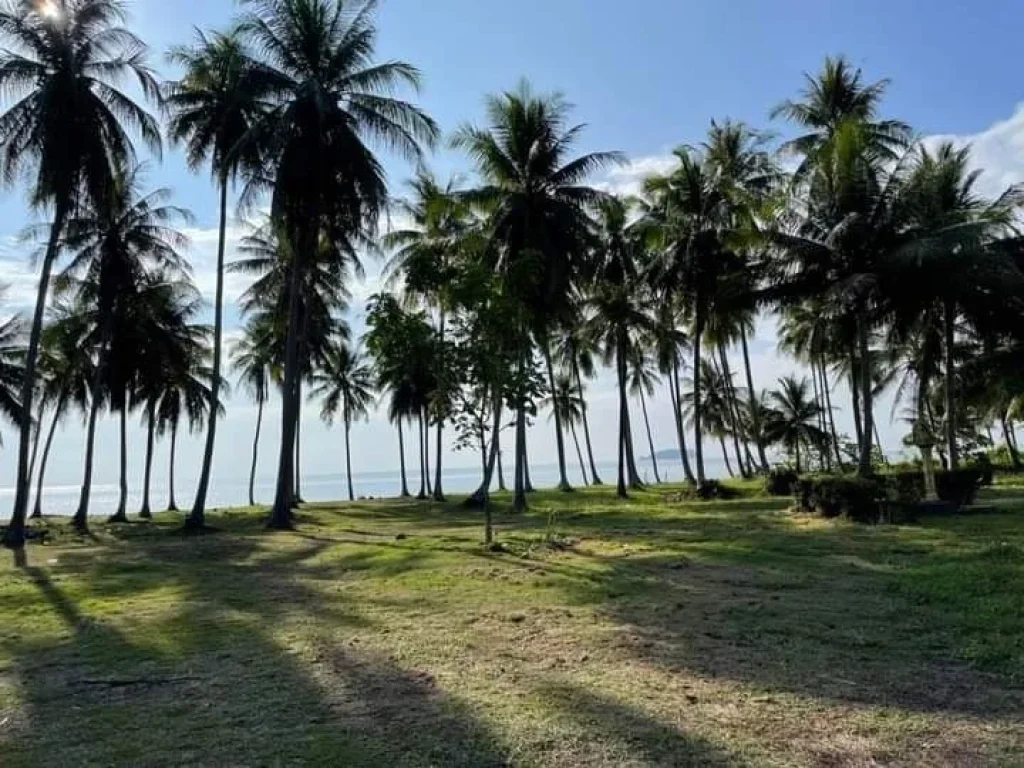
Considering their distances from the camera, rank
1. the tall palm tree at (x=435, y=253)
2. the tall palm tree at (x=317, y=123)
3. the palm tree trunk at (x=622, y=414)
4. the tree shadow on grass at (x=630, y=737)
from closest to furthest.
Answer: the tree shadow on grass at (x=630, y=737) → the tall palm tree at (x=435, y=253) → the tall palm tree at (x=317, y=123) → the palm tree trunk at (x=622, y=414)

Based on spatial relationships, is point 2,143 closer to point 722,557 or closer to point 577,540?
point 577,540

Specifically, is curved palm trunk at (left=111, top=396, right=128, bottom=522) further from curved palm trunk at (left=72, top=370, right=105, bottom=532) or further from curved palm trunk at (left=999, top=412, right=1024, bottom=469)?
curved palm trunk at (left=999, top=412, right=1024, bottom=469)

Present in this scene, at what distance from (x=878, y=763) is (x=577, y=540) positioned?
9.79 metres

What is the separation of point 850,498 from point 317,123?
1477 cm

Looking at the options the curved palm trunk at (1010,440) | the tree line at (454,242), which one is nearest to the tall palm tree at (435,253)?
the tree line at (454,242)

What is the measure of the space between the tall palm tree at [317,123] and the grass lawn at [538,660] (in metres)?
10.8

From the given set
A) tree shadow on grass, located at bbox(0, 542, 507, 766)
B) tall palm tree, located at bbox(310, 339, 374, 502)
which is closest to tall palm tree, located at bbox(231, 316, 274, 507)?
tall palm tree, located at bbox(310, 339, 374, 502)

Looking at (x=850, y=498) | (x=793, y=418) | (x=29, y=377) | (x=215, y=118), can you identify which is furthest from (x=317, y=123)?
(x=793, y=418)

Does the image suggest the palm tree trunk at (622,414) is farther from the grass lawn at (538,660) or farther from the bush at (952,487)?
the grass lawn at (538,660)

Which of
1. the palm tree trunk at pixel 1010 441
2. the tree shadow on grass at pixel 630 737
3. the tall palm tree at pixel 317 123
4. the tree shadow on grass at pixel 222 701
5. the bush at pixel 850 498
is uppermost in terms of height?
the tall palm tree at pixel 317 123

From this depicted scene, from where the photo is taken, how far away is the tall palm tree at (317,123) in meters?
18.9

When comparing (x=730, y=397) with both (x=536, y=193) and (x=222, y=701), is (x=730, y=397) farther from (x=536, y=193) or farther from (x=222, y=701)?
(x=222, y=701)

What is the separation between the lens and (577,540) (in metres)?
13.5

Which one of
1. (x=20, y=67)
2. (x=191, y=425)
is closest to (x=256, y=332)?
(x=191, y=425)
